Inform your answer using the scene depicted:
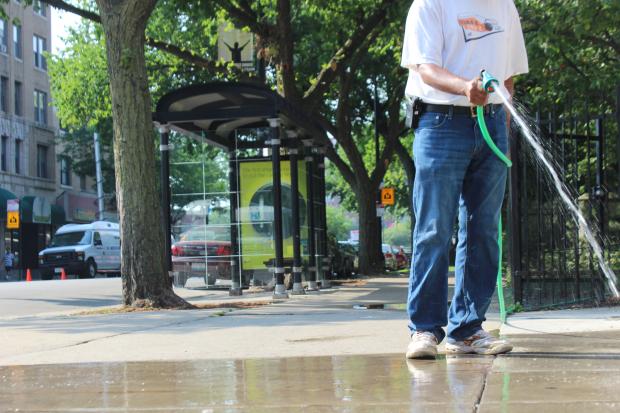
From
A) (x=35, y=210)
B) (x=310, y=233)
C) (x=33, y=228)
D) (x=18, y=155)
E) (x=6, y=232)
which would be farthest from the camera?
(x=33, y=228)

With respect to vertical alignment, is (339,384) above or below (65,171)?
below

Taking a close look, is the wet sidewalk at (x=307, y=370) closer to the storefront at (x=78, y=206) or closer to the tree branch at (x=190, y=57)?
the tree branch at (x=190, y=57)

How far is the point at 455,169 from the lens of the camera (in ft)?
16.3

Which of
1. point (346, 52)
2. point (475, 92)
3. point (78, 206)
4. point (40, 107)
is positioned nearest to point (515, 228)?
point (475, 92)

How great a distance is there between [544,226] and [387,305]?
235cm

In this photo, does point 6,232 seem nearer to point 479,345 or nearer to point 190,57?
point 190,57

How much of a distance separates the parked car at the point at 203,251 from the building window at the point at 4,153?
116ft

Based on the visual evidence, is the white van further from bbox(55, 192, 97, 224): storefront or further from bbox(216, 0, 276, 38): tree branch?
bbox(216, 0, 276, 38): tree branch

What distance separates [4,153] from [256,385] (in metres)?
46.9

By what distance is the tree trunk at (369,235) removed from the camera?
28.1 metres

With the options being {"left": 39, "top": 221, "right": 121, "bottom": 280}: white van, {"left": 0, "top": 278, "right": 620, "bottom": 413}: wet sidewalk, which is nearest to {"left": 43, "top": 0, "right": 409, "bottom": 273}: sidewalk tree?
{"left": 0, "top": 278, "right": 620, "bottom": 413}: wet sidewalk

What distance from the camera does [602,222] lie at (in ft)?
30.7

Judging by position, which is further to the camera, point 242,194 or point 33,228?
point 33,228

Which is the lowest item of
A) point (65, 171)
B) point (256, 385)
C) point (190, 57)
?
point (256, 385)
